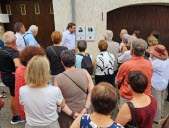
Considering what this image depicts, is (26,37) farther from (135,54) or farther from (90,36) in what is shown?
(135,54)

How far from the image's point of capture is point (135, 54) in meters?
2.84

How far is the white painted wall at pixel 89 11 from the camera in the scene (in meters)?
6.02

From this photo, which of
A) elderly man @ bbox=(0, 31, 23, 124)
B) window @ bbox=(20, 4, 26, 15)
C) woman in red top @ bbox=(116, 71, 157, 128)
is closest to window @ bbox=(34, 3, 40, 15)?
window @ bbox=(20, 4, 26, 15)

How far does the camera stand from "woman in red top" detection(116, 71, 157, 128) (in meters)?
1.89

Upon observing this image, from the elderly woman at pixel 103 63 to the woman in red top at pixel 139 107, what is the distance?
1.59 meters

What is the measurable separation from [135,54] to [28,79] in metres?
1.56

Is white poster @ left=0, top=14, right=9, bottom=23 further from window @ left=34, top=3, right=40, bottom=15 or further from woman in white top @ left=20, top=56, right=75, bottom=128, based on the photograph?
woman in white top @ left=20, top=56, right=75, bottom=128

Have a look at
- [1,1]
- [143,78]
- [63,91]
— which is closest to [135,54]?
[143,78]

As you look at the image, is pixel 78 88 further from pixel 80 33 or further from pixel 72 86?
pixel 80 33

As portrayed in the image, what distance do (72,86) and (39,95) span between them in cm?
49

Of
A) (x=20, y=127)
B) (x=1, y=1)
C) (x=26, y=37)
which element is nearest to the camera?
(x=20, y=127)

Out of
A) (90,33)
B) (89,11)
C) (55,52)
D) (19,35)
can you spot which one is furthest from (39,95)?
(89,11)

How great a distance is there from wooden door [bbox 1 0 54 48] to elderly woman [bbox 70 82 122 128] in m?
5.84

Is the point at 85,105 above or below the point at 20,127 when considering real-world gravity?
above
